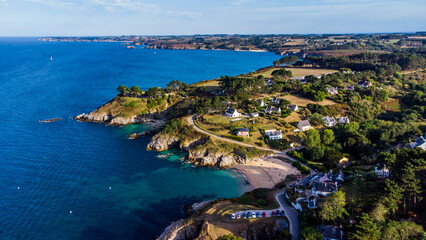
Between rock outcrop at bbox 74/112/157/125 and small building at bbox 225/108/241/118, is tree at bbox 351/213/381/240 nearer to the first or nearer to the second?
small building at bbox 225/108/241/118

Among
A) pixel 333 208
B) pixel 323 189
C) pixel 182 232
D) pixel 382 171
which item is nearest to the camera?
pixel 333 208

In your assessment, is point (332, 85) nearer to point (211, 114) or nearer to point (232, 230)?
point (211, 114)

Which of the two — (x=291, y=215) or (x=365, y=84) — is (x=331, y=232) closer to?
(x=291, y=215)

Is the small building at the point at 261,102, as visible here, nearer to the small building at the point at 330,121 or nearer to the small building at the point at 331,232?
the small building at the point at 330,121

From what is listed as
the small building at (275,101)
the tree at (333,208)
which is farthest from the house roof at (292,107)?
the tree at (333,208)

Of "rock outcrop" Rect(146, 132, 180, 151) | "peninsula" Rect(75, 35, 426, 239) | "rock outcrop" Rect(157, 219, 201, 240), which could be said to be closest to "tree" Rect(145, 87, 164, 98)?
"peninsula" Rect(75, 35, 426, 239)

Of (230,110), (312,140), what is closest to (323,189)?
(312,140)

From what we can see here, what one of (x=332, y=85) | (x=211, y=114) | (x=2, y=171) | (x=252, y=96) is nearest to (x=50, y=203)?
(x=2, y=171)
